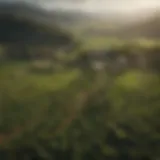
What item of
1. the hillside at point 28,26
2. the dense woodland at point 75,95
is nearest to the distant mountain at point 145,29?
the dense woodland at point 75,95

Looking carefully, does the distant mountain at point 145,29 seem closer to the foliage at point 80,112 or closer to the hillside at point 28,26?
the foliage at point 80,112

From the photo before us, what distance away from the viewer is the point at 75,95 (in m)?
1.29

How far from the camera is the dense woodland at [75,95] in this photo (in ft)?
4.15

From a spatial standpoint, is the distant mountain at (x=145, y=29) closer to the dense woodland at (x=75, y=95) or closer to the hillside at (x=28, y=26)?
the dense woodland at (x=75, y=95)

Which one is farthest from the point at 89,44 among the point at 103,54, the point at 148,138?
the point at 148,138

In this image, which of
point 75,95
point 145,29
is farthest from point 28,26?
point 145,29

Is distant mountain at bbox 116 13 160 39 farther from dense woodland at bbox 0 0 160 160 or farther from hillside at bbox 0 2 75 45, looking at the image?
hillside at bbox 0 2 75 45

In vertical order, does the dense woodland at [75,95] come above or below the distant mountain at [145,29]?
below

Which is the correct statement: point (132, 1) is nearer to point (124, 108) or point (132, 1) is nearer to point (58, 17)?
point (58, 17)

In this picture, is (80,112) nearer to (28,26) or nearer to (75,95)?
(75,95)

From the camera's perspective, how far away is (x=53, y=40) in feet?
4.29

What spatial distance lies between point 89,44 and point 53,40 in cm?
12

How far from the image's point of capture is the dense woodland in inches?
49.8

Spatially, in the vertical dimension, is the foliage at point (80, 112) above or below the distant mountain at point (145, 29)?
below
